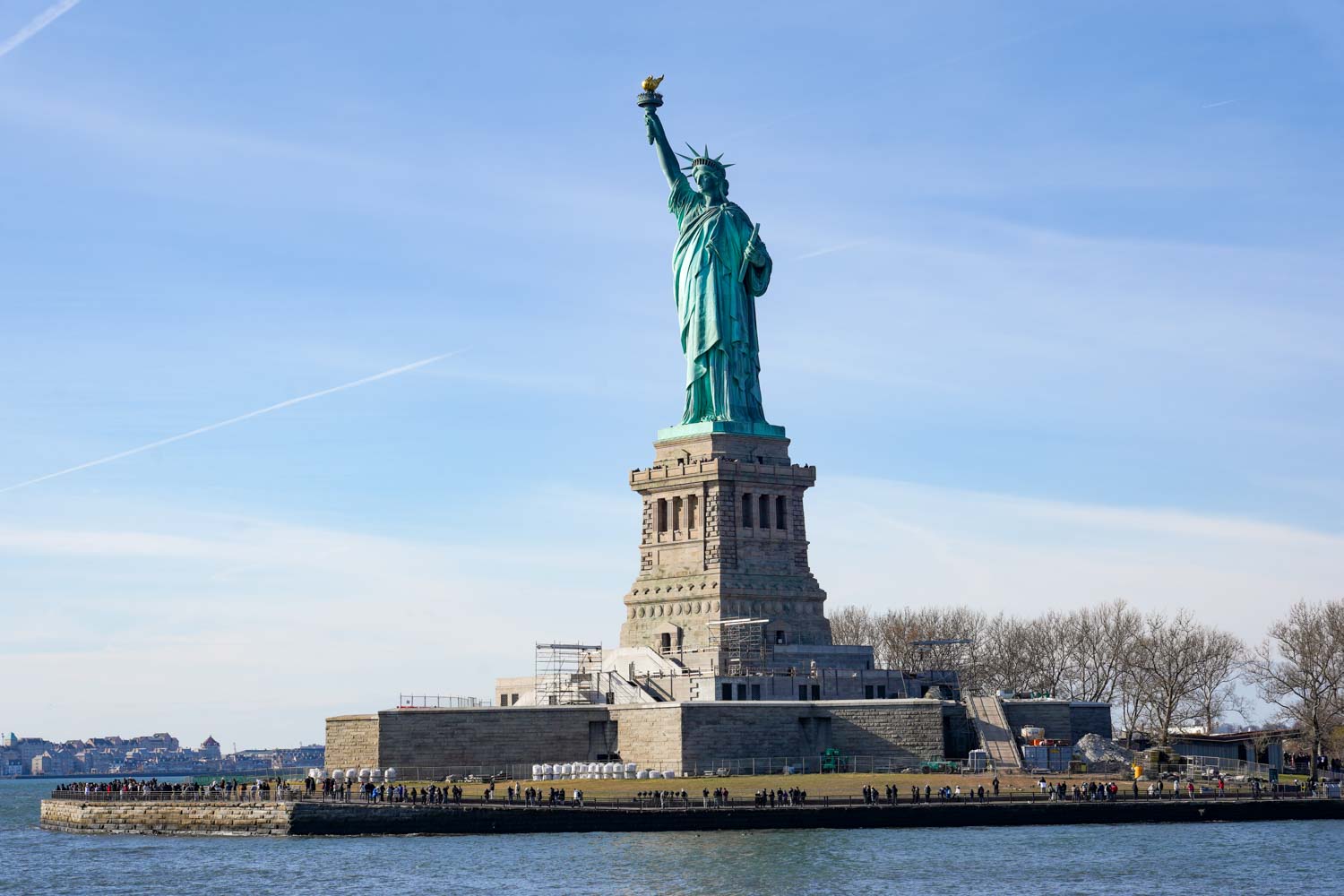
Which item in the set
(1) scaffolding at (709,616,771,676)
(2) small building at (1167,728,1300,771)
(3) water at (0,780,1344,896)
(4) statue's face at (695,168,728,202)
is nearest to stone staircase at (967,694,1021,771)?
(3) water at (0,780,1344,896)

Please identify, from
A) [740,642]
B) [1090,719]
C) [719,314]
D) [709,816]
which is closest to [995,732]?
[1090,719]

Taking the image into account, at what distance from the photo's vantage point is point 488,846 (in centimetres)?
7281

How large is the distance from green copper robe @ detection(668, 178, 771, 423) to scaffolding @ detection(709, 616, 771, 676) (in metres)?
9.86

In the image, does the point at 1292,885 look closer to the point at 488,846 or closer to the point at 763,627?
the point at 488,846

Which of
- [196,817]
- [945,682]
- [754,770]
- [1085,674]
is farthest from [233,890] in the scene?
[1085,674]

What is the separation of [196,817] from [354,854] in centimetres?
1408

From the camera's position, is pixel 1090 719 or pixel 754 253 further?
pixel 754 253

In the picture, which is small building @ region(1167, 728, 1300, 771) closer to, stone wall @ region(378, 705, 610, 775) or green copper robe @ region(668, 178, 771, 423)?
green copper robe @ region(668, 178, 771, 423)

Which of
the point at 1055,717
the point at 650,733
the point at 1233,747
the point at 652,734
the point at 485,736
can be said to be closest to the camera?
the point at 652,734

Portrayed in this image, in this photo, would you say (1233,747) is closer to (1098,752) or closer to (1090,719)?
(1090,719)

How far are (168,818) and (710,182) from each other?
3604 cm

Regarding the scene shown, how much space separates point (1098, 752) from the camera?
8700 cm

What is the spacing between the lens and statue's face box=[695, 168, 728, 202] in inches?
3792

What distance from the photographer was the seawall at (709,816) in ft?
245
